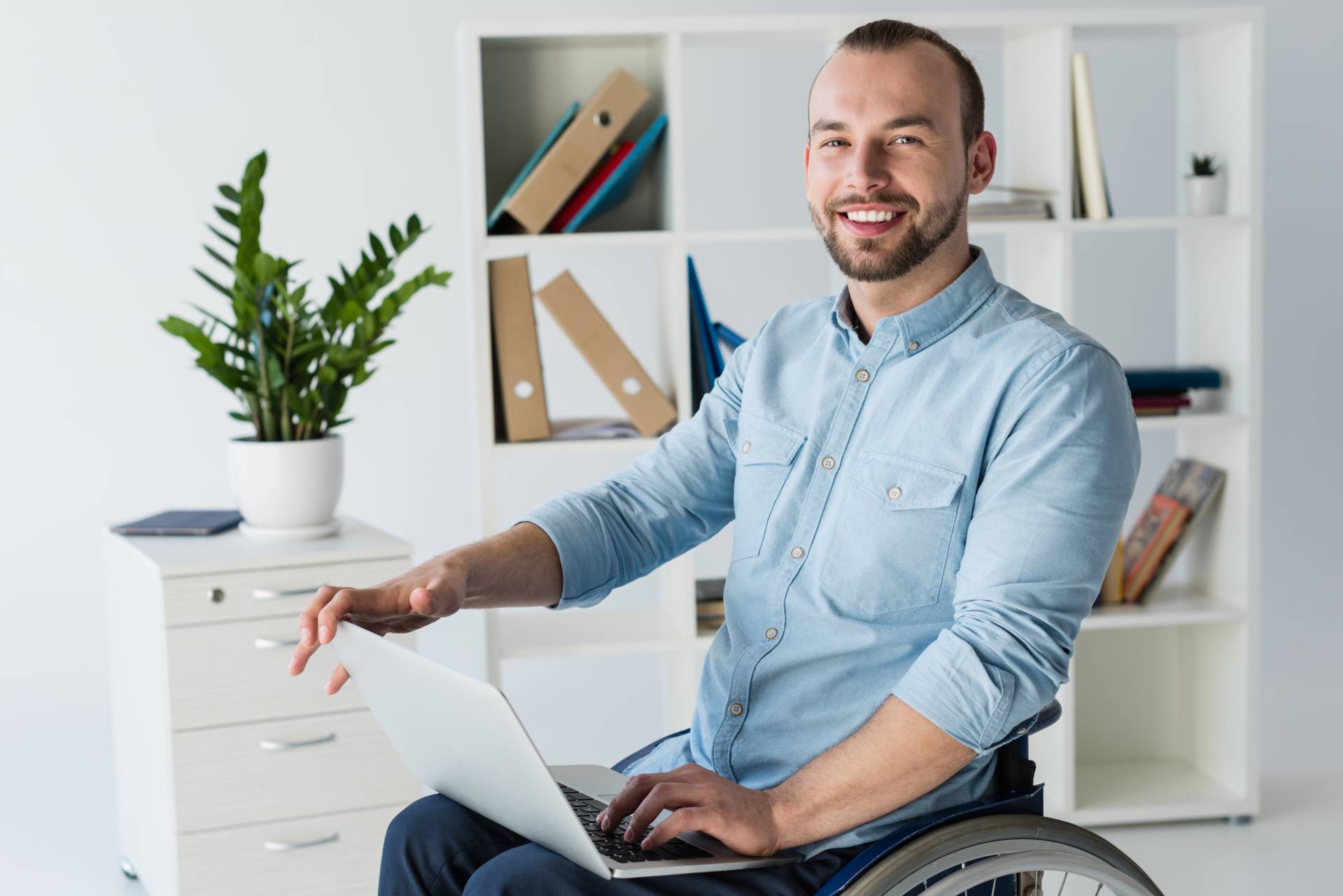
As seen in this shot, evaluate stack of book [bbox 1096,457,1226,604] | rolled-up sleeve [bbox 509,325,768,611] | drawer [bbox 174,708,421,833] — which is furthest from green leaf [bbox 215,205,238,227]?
stack of book [bbox 1096,457,1226,604]

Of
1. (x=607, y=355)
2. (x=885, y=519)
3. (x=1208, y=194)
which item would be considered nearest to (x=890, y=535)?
(x=885, y=519)

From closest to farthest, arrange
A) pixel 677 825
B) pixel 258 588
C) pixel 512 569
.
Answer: pixel 677 825 → pixel 512 569 → pixel 258 588

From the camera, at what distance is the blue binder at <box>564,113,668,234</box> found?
2.89m

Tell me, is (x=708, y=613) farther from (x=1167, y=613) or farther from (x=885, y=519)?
(x=885, y=519)

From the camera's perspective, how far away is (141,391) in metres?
4.08

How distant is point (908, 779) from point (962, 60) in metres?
0.85

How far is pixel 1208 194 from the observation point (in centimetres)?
310

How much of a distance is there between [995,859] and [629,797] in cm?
36

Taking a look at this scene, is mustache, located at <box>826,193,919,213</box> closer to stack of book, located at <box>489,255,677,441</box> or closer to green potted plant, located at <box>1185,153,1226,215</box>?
stack of book, located at <box>489,255,677,441</box>

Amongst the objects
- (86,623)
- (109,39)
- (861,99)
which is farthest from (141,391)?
(861,99)

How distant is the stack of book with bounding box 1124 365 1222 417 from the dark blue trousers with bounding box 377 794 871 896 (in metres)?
1.82

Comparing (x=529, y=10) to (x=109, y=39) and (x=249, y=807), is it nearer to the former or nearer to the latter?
(x=109, y=39)

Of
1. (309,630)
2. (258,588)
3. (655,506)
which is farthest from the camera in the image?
(258,588)

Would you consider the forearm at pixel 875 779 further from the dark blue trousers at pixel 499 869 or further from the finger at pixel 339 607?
the finger at pixel 339 607
